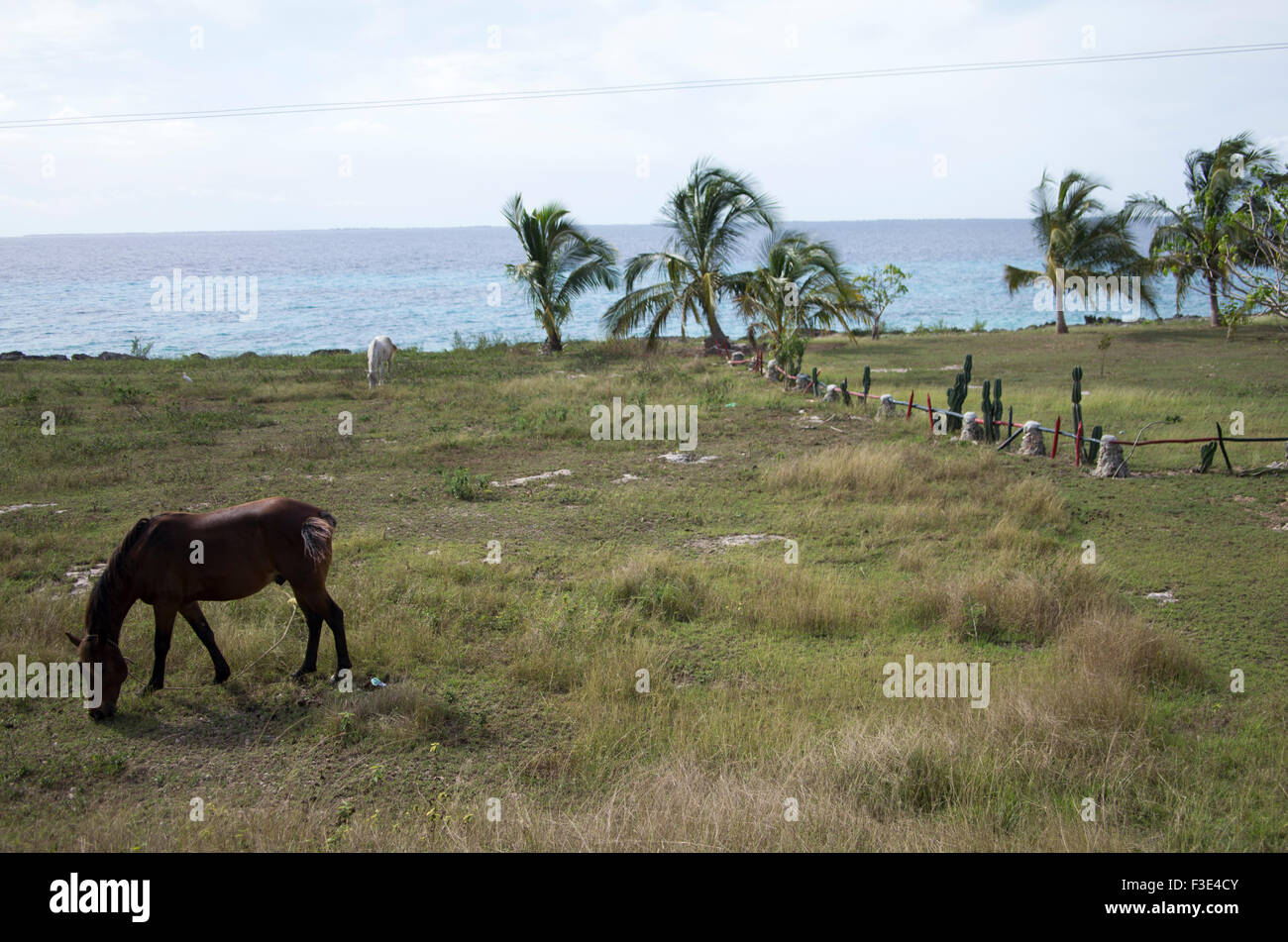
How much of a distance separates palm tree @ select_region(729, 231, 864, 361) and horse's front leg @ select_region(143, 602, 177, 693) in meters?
17.2

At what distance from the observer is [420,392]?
20.9m

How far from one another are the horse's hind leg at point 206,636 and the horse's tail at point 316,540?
2.97 ft

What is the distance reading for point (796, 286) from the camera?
2292 cm

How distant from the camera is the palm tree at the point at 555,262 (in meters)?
29.8

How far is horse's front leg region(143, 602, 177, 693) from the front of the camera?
6.07 m

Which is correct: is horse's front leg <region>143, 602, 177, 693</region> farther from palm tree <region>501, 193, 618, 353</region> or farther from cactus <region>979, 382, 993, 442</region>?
palm tree <region>501, 193, 618, 353</region>

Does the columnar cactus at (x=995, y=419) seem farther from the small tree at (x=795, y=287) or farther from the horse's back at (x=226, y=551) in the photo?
the horse's back at (x=226, y=551)

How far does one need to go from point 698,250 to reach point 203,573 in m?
22.4

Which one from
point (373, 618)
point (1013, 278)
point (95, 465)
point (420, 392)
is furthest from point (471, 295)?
point (373, 618)

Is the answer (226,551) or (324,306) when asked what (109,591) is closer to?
(226,551)

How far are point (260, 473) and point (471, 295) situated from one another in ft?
221

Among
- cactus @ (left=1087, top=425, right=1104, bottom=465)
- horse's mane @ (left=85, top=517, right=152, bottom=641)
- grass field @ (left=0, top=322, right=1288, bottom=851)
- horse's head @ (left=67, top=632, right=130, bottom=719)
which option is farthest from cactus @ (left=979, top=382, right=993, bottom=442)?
horse's head @ (left=67, top=632, right=130, bottom=719)

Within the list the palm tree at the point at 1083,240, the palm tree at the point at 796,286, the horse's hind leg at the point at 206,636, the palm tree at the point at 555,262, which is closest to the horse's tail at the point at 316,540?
the horse's hind leg at the point at 206,636

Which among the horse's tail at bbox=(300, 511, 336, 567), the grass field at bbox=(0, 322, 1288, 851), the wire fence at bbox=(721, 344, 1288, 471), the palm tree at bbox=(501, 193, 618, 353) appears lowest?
the grass field at bbox=(0, 322, 1288, 851)
